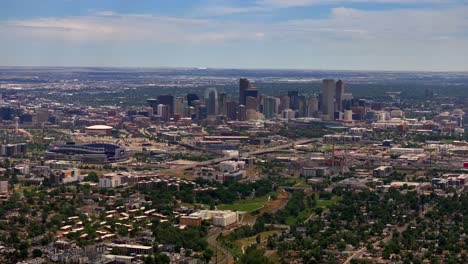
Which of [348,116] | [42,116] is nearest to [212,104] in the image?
[348,116]

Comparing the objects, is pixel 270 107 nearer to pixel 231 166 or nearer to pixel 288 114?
pixel 288 114

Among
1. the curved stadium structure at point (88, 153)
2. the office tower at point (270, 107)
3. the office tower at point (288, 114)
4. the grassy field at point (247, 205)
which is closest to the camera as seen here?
the grassy field at point (247, 205)

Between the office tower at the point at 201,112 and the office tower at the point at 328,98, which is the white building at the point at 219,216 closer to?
the office tower at the point at 201,112

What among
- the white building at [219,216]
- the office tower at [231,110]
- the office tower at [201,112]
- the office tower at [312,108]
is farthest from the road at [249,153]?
the office tower at [312,108]

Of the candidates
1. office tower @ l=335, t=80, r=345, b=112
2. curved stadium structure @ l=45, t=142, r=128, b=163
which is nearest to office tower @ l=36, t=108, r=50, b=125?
curved stadium structure @ l=45, t=142, r=128, b=163

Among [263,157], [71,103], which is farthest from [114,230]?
[71,103]

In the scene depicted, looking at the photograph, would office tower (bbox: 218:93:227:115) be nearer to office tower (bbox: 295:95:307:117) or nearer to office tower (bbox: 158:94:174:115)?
office tower (bbox: 158:94:174:115)

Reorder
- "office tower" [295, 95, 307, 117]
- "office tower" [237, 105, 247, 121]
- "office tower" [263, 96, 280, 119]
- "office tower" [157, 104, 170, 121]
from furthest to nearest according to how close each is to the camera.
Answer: "office tower" [295, 95, 307, 117] → "office tower" [263, 96, 280, 119] → "office tower" [237, 105, 247, 121] → "office tower" [157, 104, 170, 121]
